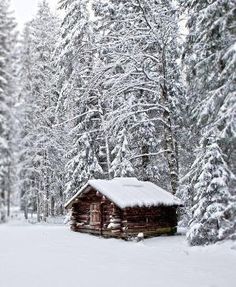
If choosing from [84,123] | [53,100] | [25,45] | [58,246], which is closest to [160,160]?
[84,123]

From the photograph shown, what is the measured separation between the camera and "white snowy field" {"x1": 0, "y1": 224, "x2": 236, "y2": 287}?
12117 mm

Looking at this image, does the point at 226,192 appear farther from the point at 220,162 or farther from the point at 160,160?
the point at 160,160

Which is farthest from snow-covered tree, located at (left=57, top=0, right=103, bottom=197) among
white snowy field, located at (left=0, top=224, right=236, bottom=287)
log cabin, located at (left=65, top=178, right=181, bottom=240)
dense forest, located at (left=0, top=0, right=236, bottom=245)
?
white snowy field, located at (left=0, top=224, right=236, bottom=287)

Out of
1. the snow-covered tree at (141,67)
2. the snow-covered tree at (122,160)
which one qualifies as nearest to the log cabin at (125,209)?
the snow-covered tree at (141,67)

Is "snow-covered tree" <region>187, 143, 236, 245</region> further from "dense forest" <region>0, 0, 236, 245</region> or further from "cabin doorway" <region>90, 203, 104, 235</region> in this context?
"cabin doorway" <region>90, 203, 104, 235</region>

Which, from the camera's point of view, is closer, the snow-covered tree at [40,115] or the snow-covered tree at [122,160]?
the snow-covered tree at [122,160]

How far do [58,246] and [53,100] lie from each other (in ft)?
67.3

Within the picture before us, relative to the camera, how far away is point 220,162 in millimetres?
17656

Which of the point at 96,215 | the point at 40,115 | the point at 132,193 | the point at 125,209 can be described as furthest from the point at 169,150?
the point at 40,115

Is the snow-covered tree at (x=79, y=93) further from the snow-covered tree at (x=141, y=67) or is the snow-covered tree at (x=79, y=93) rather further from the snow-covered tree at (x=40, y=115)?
the snow-covered tree at (x=40, y=115)

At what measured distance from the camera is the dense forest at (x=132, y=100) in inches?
669

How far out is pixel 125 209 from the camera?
21.6 metres

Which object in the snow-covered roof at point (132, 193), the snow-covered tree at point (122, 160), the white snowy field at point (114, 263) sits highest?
the snow-covered tree at point (122, 160)

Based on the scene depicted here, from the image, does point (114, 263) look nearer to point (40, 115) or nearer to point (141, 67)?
point (141, 67)
